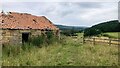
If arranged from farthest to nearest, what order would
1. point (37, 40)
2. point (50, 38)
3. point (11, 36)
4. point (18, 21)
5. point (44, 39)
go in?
point (50, 38), point (18, 21), point (44, 39), point (37, 40), point (11, 36)

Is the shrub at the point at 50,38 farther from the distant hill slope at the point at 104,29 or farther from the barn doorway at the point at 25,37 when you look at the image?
the distant hill slope at the point at 104,29

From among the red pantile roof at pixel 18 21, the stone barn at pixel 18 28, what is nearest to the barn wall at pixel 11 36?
the stone barn at pixel 18 28

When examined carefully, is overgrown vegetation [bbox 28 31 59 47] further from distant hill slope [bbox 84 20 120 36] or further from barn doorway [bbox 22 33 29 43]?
distant hill slope [bbox 84 20 120 36]

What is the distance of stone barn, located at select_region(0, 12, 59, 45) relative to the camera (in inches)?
748

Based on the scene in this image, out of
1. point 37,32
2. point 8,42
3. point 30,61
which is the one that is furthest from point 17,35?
point 30,61

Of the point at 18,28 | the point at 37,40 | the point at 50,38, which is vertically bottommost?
the point at 50,38

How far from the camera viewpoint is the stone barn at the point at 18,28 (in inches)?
748

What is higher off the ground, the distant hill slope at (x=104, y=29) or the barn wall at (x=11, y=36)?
the barn wall at (x=11, y=36)

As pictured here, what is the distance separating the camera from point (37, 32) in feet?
72.9

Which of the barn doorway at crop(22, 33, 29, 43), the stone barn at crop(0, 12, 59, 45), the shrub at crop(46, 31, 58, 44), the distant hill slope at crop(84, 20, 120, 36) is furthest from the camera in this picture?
the distant hill slope at crop(84, 20, 120, 36)

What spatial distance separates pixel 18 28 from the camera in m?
20.1

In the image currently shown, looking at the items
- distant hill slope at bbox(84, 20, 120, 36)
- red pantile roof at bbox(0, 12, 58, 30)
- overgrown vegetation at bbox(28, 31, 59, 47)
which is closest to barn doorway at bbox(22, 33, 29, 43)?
overgrown vegetation at bbox(28, 31, 59, 47)

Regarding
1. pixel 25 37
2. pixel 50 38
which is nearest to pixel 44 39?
pixel 50 38

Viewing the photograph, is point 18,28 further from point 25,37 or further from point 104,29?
point 104,29
